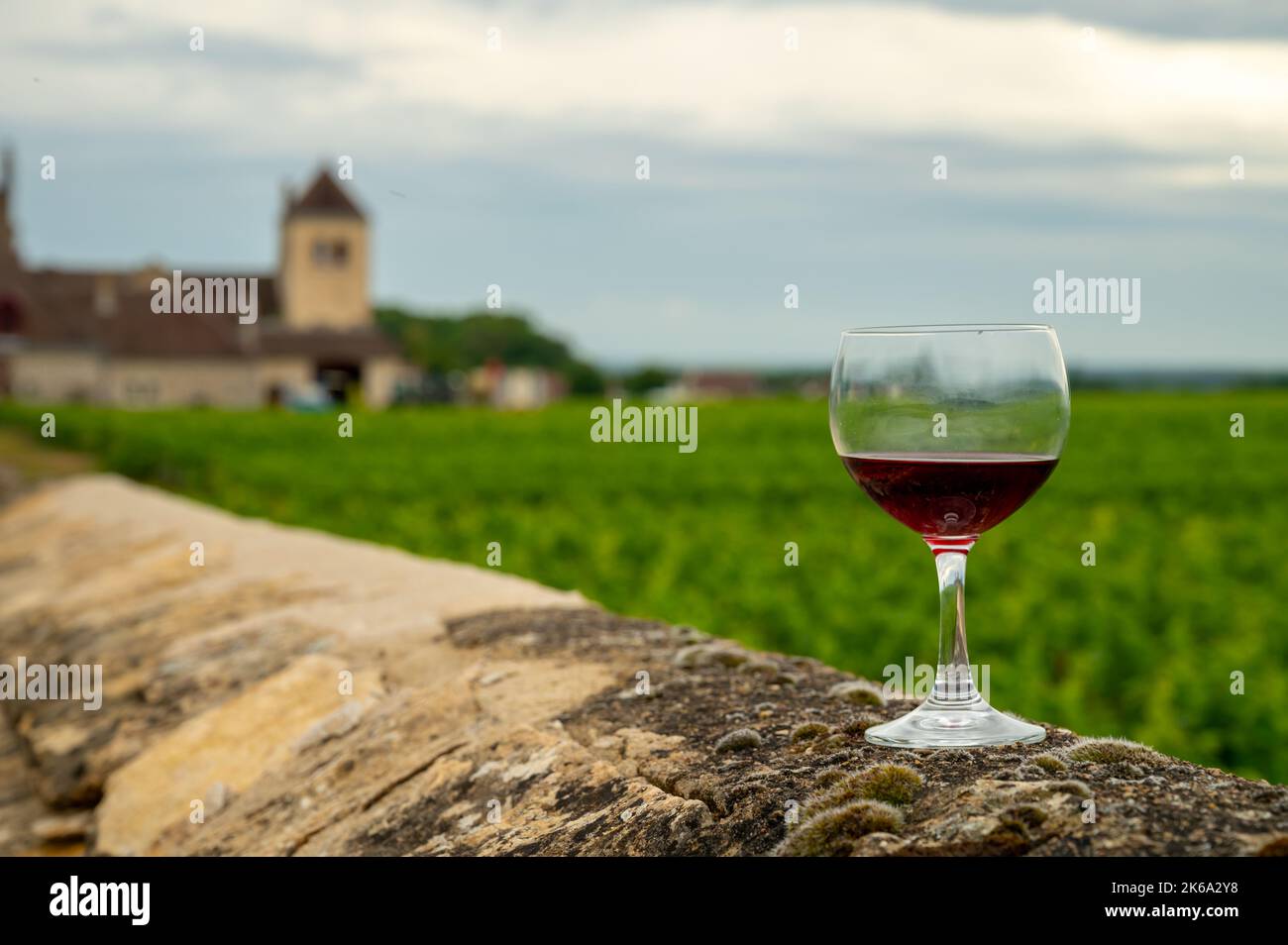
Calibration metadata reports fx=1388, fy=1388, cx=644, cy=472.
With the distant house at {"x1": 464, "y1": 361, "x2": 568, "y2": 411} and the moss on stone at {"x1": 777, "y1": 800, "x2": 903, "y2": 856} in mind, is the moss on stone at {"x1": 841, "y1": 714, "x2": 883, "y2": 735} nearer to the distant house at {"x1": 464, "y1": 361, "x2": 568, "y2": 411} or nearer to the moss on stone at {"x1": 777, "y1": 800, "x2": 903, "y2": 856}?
the moss on stone at {"x1": 777, "y1": 800, "x2": 903, "y2": 856}

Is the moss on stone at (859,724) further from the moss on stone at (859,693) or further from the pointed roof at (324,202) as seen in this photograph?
the pointed roof at (324,202)

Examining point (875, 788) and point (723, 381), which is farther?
point (723, 381)

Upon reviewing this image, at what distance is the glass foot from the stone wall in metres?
0.04

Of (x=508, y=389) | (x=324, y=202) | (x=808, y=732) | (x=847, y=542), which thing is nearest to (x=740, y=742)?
(x=808, y=732)

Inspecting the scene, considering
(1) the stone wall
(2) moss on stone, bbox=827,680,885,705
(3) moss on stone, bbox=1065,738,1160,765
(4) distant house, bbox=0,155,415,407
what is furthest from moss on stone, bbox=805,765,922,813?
(4) distant house, bbox=0,155,415,407

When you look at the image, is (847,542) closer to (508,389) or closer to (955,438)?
(955,438)

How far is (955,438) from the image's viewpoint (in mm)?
2631

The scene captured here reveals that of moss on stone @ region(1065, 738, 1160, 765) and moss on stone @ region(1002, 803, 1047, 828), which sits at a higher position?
moss on stone @ region(1065, 738, 1160, 765)

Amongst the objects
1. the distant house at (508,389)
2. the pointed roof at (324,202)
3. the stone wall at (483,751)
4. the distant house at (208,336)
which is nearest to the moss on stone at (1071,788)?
the stone wall at (483,751)

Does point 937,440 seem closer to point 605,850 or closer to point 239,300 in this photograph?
point 605,850

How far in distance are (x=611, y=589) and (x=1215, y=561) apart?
6.74 meters

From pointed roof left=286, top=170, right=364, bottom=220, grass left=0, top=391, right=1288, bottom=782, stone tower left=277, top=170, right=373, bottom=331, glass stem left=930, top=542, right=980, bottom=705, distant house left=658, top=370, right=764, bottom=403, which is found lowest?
grass left=0, top=391, right=1288, bottom=782

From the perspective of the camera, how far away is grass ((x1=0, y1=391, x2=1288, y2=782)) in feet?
30.1

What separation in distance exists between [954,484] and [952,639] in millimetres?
295
